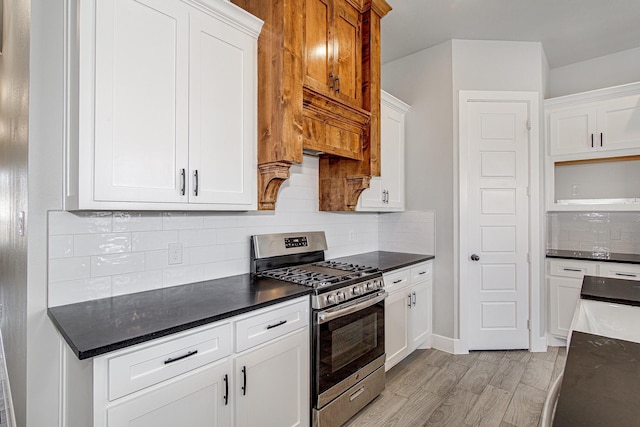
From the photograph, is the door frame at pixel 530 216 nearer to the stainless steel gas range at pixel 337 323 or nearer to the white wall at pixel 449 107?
the white wall at pixel 449 107

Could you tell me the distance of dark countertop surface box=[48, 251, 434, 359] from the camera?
1.19 m

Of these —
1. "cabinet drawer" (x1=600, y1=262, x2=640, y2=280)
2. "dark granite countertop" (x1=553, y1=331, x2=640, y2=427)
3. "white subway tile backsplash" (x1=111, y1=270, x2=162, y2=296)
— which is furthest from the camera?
"cabinet drawer" (x1=600, y1=262, x2=640, y2=280)

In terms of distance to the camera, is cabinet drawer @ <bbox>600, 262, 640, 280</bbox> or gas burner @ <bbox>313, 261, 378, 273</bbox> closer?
gas burner @ <bbox>313, 261, 378, 273</bbox>

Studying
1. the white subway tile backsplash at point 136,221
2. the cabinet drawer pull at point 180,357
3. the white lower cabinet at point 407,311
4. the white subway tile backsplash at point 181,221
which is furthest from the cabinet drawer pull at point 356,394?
the white subway tile backsplash at point 136,221

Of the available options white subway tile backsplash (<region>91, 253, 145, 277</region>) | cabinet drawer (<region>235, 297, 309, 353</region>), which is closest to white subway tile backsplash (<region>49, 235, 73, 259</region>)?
white subway tile backsplash (<region>91, 253, 145, 277</region>)

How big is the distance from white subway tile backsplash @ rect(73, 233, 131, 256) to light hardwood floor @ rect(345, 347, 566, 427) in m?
1.77

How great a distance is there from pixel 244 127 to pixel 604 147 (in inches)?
133

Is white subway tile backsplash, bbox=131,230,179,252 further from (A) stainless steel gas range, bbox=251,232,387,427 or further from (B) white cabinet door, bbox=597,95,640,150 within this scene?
(B) white cabinet door, bbox=597,95,640,150

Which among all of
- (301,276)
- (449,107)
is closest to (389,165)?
(449,107)

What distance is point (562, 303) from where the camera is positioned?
3.27 metres

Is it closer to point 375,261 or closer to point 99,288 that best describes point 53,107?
point 99,288

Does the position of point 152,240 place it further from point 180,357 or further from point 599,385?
point 599,385

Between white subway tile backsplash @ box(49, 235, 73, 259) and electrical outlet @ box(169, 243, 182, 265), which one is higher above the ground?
white subway tile backsplash @ box(49, 235, 73, 259)

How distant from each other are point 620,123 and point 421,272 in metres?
2.33
